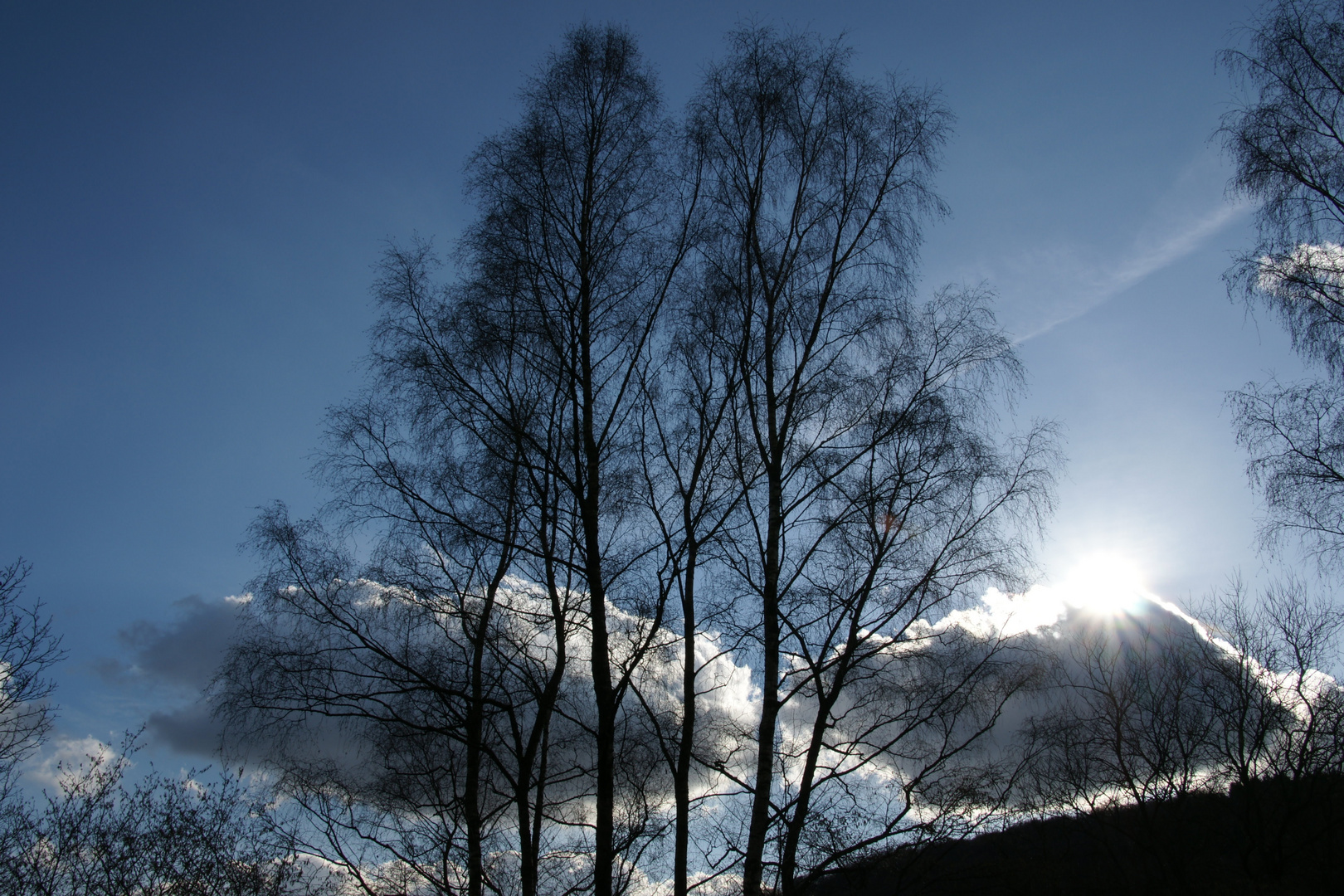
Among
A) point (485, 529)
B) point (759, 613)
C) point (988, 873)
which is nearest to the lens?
point (988, 873)

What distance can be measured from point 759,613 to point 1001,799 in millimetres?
3377

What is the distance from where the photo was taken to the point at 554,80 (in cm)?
1030

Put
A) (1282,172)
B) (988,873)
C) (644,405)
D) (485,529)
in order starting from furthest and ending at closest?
(1282,172), (644,405), (485,529), (988,873)

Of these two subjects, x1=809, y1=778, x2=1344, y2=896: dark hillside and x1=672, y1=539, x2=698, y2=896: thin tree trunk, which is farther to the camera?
x1=809, y1=778, x2=1344, y2=896: dark hillside

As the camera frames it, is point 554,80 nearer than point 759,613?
No

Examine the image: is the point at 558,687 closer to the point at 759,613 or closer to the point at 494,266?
the point at 759,613

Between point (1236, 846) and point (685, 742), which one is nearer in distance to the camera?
point (685, 742)

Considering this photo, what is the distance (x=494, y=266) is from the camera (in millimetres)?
9445

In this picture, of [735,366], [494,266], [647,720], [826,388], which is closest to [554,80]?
[494,266]

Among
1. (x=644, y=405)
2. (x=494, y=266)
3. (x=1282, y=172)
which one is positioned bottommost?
(x=644, y=405)

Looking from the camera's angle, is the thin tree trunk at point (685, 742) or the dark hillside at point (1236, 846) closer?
the thin tree trunk at point (685, 742)

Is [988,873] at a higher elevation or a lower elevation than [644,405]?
lower

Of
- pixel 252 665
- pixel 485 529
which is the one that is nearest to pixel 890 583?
pixel 485 529

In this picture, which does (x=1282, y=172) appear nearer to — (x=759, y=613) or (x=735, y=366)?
(x=735, y=366)
